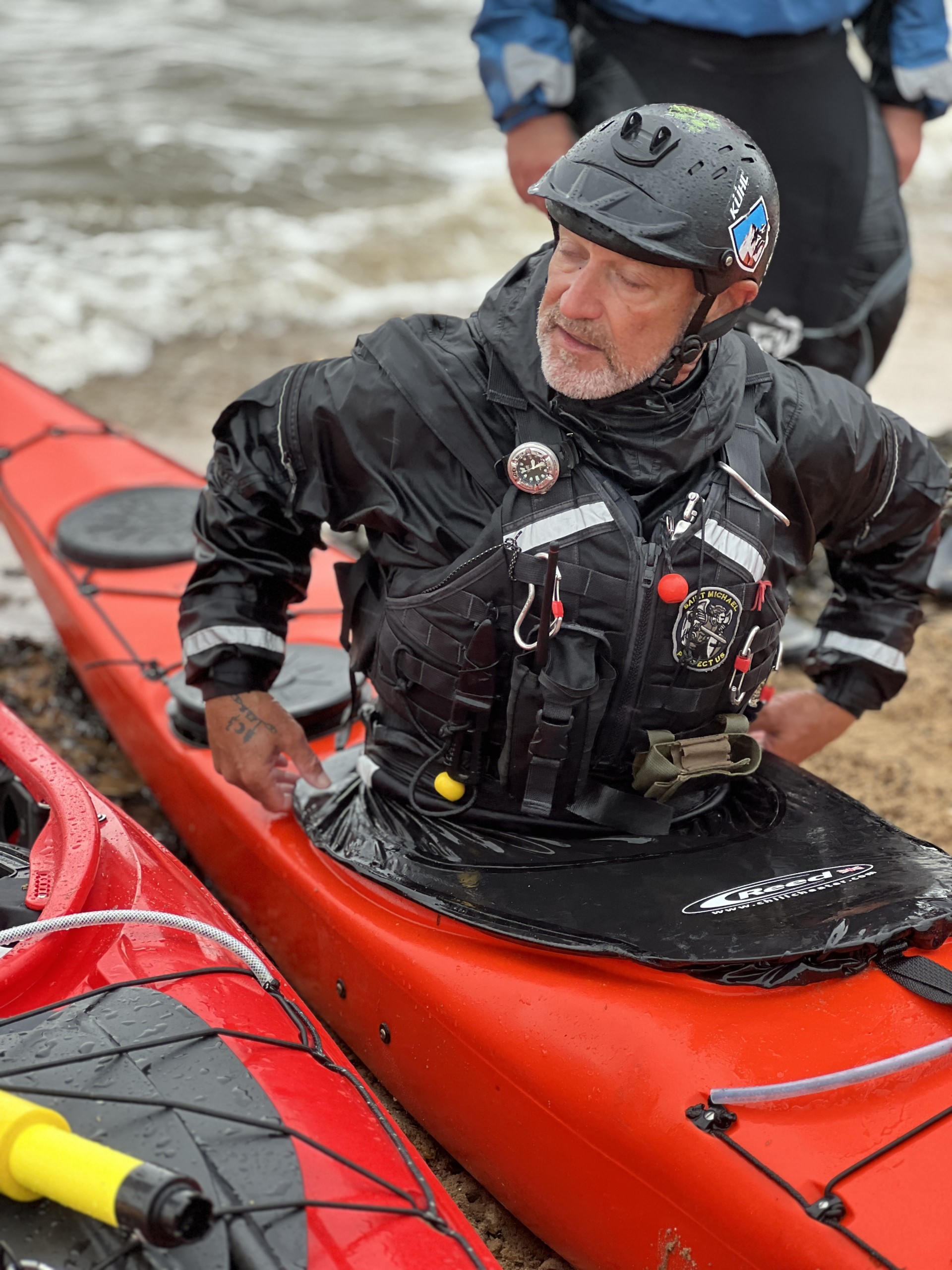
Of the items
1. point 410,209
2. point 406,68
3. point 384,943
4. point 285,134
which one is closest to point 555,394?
point 384,943

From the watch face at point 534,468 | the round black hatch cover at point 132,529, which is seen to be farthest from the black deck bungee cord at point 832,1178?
the round black hatch cover at point 132,529

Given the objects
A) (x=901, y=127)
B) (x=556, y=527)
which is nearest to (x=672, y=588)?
(x=556, y=527)

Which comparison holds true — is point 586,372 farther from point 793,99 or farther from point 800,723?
point 793,99

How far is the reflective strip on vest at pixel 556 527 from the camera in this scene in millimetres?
1972

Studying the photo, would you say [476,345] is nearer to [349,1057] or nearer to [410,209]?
[349,1057]

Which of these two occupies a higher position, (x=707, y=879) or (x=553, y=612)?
(x=553, y=612)

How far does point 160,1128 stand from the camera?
1.60m

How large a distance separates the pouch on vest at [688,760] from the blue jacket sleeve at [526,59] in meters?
1.81

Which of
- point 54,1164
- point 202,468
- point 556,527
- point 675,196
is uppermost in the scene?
point 675,196

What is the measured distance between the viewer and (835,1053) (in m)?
1.84

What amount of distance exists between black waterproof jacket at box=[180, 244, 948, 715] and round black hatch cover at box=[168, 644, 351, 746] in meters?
0.45

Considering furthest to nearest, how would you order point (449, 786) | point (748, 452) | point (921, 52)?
point (921, 52), point (449, 786), point (748, 452)

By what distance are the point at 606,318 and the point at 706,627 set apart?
0.51m

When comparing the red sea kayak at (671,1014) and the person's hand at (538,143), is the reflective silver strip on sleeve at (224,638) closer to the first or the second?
the red sea kayak at (671,1014)
